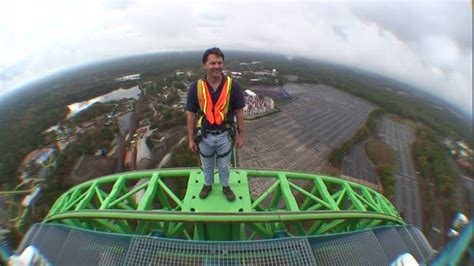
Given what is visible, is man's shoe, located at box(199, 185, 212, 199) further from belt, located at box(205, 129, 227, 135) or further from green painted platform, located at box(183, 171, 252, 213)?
belt, located at box(205, 129, 227, 135)

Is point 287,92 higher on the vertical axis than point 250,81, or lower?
lower

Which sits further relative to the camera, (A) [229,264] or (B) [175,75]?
(B) [175,75]

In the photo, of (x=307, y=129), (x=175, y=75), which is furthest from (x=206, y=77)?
(x=307, y=129)

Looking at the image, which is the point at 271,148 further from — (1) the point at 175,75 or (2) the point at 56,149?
(2) the point at 56,149

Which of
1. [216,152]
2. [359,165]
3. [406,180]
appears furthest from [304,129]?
[216,152]

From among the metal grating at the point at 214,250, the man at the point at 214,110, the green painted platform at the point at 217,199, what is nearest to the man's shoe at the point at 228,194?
the green painted platform at the point at 217,199

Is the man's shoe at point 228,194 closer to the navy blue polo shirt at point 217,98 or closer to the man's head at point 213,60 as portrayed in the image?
the navy blue polo shirt at point 217,98

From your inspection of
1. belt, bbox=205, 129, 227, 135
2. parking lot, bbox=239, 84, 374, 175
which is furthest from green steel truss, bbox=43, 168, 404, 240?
parking lot, bbox=239, 84, 374, 175
